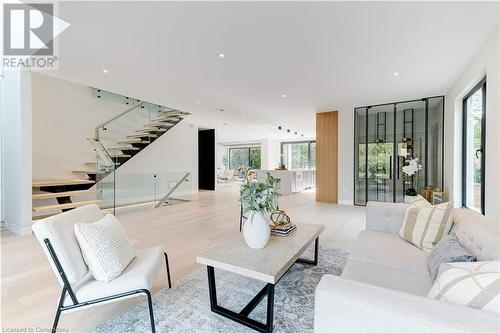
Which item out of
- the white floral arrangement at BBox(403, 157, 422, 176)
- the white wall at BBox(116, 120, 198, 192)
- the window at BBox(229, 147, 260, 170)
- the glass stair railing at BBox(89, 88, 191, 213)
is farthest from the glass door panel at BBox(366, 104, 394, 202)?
the window at BBox(229, 147, 260, 170)

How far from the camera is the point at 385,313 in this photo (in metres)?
0.80

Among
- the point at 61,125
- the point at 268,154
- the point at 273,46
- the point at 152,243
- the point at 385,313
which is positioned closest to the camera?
the point at 385,313

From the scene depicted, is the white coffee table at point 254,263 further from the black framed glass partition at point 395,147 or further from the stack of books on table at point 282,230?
the black framed glass partition at point 395,147

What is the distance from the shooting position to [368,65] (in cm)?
356

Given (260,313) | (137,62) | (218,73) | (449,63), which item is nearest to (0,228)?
(137,62)

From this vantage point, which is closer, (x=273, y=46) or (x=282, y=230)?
(x=282, y=230)

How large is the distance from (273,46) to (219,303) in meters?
2.94

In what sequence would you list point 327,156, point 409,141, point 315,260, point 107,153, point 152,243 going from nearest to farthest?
point 315,260 → point 152,243 → point 107,153 → point 409,141 → point 327,156

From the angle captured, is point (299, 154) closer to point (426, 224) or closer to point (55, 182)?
point (55, 182)

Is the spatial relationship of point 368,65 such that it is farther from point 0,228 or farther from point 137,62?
point 0,228

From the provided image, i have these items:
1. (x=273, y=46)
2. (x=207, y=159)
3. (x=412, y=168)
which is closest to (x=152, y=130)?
(x=207, y=159)

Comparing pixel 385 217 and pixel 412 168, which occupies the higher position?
pixel 412 168

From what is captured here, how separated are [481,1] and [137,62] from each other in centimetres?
408

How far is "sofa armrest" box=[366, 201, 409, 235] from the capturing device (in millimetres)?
2416
